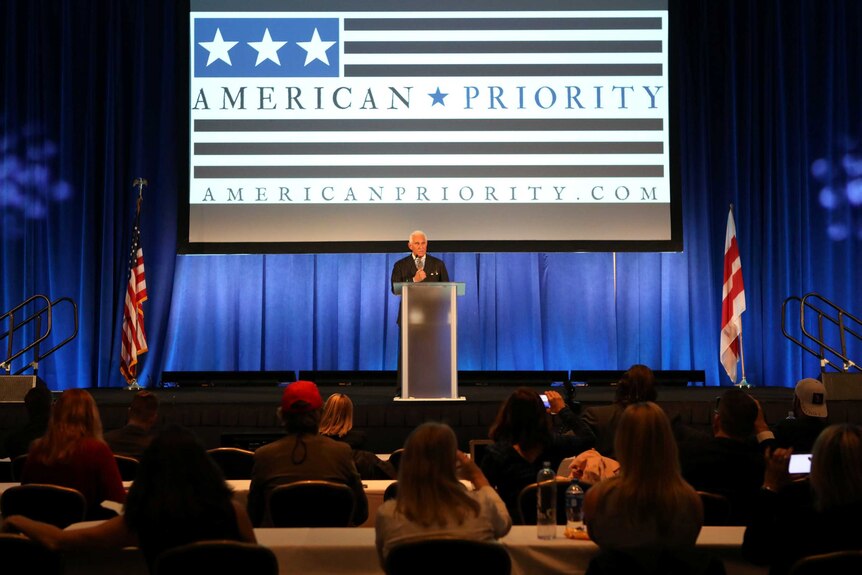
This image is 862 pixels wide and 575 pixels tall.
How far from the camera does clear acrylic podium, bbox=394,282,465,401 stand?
7.55 meters

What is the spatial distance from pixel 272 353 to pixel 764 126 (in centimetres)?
600

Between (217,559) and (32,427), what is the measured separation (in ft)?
10.3

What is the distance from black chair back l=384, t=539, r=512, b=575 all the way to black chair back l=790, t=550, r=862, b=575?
806 millimetres

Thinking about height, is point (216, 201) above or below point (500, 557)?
above

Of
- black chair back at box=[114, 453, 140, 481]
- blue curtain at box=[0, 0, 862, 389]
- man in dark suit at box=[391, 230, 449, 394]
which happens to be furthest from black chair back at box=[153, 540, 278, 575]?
blue curtain at box=[0, 0, 862, 389]

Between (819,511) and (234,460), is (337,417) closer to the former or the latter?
(234,460)

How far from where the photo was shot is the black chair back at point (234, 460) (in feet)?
17.4

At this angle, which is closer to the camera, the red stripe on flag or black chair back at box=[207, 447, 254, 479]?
black chair back at box=[207, 447, 254, 479]

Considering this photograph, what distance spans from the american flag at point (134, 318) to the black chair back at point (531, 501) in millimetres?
6874

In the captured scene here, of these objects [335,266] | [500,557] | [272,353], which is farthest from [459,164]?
[500,557]

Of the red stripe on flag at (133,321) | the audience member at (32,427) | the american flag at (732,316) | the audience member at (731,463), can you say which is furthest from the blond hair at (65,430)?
the american flag at (732,316)

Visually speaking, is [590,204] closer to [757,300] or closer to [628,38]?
[628,38]

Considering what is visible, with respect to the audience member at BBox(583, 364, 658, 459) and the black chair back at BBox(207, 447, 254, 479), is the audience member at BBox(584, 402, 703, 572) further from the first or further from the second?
the black chair back at BBox(207, 447, 254, 479)

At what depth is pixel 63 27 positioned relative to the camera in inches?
432
